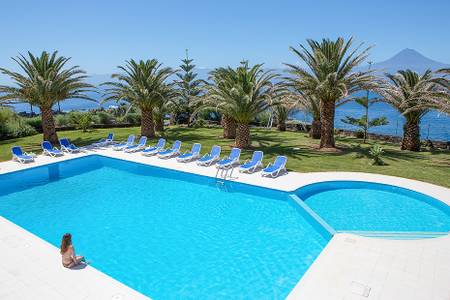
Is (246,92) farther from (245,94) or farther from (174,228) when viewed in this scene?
(174,228)

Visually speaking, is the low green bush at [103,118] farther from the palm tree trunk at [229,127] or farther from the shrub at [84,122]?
the palm tree trunk at [229,127]

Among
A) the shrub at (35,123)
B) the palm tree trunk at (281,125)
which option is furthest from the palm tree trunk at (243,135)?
the shrub at (35,123)

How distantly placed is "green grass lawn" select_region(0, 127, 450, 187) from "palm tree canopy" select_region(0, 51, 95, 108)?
3225 millimetres

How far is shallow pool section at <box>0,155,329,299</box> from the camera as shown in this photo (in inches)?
293

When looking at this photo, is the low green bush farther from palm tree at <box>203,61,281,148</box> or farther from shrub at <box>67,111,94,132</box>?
palm tree at <box>203,61,281,148</box>

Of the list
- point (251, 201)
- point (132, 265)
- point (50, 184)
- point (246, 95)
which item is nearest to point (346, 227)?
point (251, 201)

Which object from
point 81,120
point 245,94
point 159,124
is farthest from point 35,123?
point 245,94

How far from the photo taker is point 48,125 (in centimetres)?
2045

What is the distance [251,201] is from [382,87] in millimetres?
10525

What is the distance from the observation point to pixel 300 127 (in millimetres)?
29344

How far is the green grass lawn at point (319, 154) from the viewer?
49.2ft

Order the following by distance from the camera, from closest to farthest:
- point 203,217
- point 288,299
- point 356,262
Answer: point 288,299 < point 356,262 < point 203,217

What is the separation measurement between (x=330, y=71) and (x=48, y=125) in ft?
57.2

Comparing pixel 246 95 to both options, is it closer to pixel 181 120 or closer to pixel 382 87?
pixel 382 87
